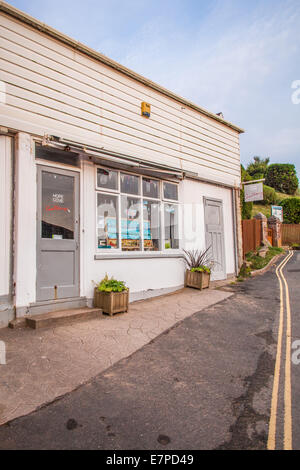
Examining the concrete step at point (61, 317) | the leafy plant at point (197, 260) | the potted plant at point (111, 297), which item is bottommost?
the concrete step at point (61, 317)

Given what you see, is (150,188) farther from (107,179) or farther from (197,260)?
(197,260)

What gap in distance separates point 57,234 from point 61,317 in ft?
5.60

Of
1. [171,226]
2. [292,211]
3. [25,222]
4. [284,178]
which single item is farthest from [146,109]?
[284,178]

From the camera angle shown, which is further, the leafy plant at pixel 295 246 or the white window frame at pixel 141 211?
the leafy plant at pixel 295 246

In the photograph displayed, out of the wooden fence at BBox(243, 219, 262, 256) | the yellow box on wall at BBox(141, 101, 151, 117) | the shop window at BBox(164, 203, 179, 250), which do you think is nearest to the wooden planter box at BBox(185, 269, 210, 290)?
the shop window at BBox(164, 203, 179, 250)

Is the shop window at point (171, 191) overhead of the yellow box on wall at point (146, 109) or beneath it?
beneath

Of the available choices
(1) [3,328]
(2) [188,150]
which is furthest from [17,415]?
(2) [188,150]

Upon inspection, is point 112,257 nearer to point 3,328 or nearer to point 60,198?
point 60,198

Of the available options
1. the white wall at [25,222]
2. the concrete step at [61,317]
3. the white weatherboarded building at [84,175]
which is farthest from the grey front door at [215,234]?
the white wall at [25,222]

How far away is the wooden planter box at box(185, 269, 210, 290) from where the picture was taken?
8.70 metres

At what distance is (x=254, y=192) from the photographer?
12375 millimetres

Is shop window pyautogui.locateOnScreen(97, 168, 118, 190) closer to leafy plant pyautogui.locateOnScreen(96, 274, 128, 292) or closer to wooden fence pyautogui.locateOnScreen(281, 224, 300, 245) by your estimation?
leafy plant pyautogui.locateOnScreen(96, 274, 128, 292)

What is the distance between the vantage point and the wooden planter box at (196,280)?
28.6 feet

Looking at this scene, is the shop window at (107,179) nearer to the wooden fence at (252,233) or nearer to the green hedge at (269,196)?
the wooden fence at (252,233)
